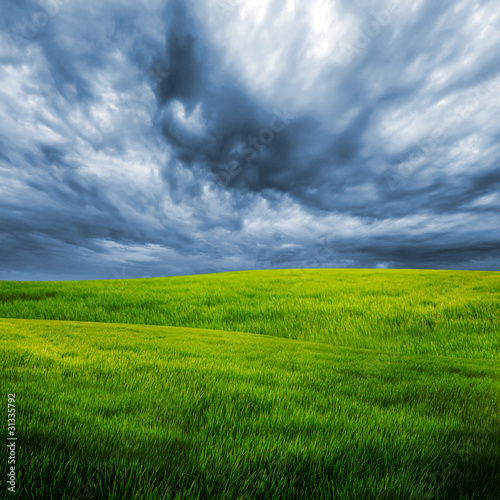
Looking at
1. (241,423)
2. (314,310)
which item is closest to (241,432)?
(241,423)

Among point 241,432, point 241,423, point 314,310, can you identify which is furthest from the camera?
point 314,310

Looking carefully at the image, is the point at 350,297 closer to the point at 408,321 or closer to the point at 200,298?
the point at 408,321

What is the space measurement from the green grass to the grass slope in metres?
5.64

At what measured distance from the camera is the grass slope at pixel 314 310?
397 inches

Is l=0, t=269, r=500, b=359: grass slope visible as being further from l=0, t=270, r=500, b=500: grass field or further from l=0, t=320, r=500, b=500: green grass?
l=0, t=320, r=500, b=500: green grass

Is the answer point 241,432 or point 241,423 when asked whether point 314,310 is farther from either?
point 241,432

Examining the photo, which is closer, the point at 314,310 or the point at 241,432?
the point at 241,432

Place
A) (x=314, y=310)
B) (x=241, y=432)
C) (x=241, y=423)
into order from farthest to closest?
(x=314, y=310) < (x=241, y=423) < (x=241, y=432)

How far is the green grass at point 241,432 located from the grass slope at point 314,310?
564 centimetres

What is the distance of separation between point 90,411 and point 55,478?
46.9 inches

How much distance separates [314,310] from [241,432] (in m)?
10.7

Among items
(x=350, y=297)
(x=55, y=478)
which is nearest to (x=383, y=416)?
(x=55, y=478)

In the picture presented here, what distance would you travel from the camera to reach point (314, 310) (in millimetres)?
12758

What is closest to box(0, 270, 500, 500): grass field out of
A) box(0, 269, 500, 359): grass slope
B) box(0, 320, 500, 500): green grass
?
box(0, 320, 500, 500): green grass
